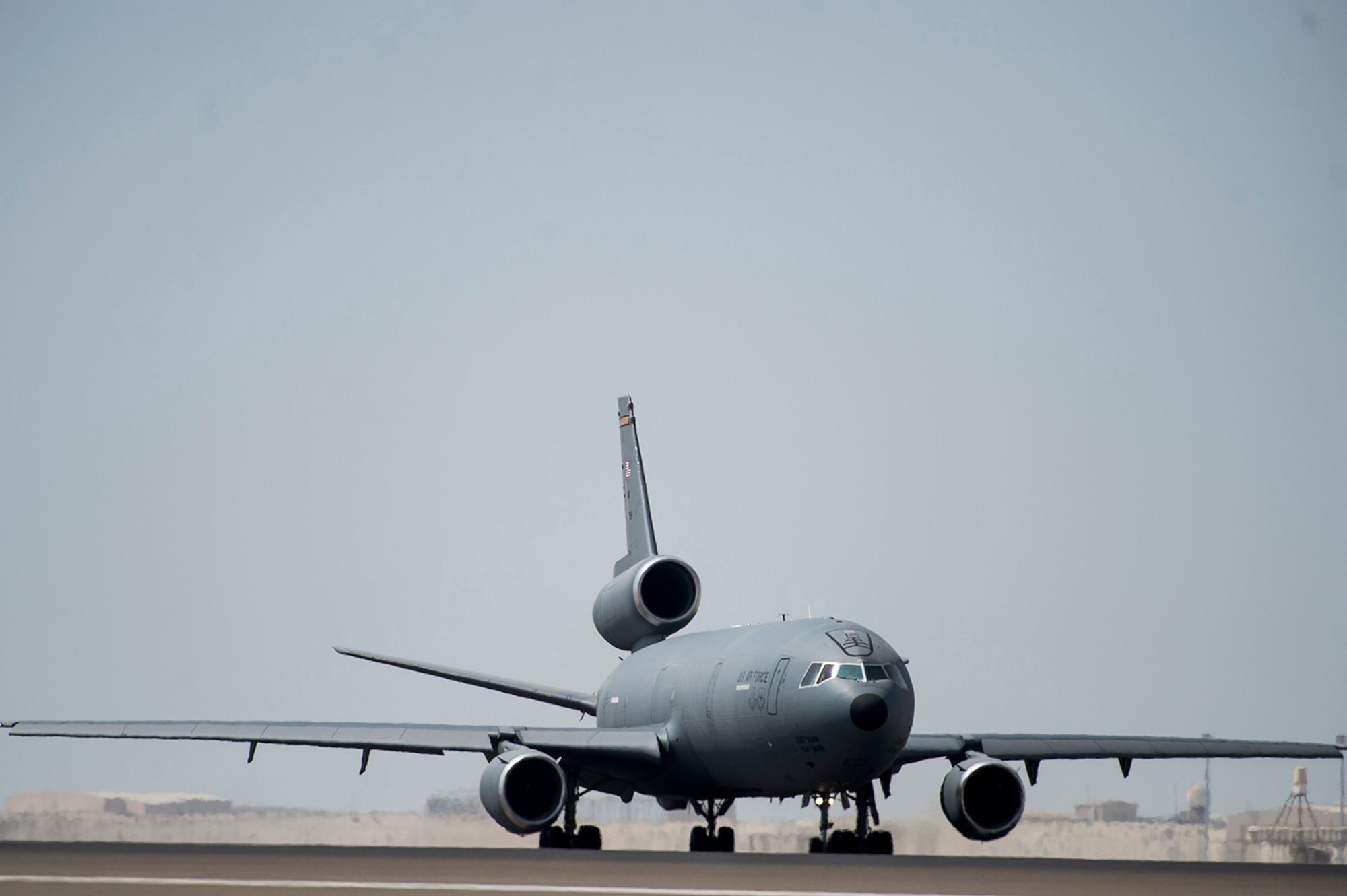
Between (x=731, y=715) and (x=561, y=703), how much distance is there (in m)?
10.2

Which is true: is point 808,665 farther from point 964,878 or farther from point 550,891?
point 550,891

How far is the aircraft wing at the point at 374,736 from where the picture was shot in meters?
28.0

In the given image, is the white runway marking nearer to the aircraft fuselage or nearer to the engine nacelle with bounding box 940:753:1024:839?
the aircraft fuselage

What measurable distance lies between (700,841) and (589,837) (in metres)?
2.91

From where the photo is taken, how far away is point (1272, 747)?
2819 centimetres

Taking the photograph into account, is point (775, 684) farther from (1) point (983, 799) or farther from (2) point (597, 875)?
(2) point (597, 875)

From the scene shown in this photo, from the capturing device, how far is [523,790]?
26.5m

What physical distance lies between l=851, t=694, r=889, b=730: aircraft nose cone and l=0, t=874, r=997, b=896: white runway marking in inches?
428

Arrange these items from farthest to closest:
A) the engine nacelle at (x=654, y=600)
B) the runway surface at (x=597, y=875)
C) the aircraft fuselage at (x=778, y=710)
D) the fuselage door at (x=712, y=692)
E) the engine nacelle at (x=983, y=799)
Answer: the engine nacelle at (x=654, y=600), the fuselage door at (x=712, y=692), the engine nacelle at (x=983, y=799), the aircraft fuselage at (x=778, y=710), the runway surface at (x=597, y=875)

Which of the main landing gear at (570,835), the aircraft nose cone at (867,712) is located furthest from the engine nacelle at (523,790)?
the aircraft nose cone at (867,712)

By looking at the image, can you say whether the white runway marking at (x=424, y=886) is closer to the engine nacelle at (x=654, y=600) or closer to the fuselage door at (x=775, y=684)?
the fuselage door at (x=775, y=684)

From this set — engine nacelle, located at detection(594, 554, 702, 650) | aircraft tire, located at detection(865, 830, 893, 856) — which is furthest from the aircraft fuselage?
engine nacelle, located at detection(594, 554, 702, 650)

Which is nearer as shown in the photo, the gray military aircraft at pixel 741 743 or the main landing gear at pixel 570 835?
the gray military aircraft at pixel 741 743

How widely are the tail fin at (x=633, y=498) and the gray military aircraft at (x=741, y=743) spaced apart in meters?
6.69
